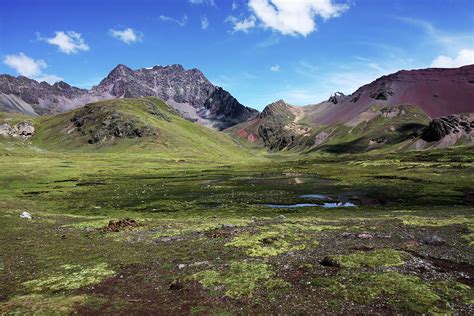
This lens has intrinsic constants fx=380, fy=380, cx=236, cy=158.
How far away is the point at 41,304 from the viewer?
898 inches

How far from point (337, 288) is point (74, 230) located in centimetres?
3361

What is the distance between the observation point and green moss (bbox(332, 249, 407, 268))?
94.2ft

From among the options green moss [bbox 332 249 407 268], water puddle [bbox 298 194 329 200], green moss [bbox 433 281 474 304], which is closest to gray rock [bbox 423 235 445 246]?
green moss [bbox 332 249 407 268]

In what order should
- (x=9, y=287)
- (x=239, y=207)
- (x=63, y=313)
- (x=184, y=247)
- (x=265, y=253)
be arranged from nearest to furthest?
(x=63, y=313), (x=9, y=287), (x=265, y=253), (x=184, y=247), (x=239, y=207)

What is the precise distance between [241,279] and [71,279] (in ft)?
40.6

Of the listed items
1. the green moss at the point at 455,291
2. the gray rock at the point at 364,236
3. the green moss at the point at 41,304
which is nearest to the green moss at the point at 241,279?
the green moss at the point at 41,304

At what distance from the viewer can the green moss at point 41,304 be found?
21.8m

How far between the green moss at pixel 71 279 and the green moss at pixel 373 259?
712 inches

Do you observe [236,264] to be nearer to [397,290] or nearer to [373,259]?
[373,259]

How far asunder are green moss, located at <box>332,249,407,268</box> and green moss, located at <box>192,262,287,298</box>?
6.03 meters

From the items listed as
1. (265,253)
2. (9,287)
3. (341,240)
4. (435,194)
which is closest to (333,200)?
(435,194)

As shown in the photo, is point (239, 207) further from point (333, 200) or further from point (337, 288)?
point (337, 288)

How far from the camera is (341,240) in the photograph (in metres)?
37.6

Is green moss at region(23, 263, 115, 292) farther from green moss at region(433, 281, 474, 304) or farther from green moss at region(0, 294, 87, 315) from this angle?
green moss at region(433, 281, 474, 304)
